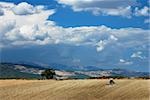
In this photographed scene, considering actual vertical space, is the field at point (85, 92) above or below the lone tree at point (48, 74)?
below

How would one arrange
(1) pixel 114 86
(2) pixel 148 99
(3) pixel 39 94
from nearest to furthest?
(2) pixel 148 99 → (3) pixel 39 94 → (1) pixel 114 86

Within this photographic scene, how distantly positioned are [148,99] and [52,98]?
20.0 m

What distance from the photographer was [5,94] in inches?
3425

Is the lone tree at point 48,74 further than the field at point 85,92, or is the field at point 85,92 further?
the lone tree at point 48,74

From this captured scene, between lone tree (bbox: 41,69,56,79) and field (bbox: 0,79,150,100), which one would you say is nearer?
field (bbox: 0,79,150,100)

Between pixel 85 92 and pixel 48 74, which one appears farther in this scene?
pixel 48 74

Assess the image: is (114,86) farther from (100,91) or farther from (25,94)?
(25,94)

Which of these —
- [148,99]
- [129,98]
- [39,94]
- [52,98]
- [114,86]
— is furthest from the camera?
[114,86]

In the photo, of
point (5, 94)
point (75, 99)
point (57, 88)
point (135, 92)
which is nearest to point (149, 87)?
point (135, 92)

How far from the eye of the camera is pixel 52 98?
262ft

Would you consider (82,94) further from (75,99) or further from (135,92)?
(135,92)

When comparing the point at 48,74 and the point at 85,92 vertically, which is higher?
the point at 48,74

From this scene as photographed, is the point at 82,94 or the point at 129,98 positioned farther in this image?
the point at 82,94

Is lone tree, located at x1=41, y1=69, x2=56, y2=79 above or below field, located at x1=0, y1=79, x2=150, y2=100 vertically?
above
